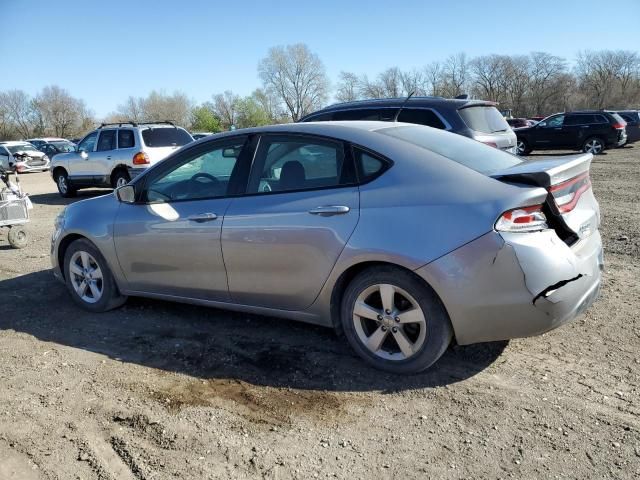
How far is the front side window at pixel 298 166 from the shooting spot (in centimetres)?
366

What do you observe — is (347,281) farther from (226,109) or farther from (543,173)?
(226,109)

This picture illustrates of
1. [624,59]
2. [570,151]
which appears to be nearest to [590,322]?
[570,151]

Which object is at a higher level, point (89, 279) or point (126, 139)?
point (126, 139)

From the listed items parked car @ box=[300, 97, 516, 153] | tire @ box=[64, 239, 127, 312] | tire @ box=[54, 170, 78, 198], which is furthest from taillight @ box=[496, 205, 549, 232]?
tire @ box=[54, 170, 78, 198]

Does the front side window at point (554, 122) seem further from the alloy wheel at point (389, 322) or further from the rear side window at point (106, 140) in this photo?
the alloy wheel at point (389, 322)

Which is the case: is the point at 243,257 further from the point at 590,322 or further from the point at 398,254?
the point at 590,322

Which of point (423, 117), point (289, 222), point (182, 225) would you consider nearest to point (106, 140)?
point (423, 117)

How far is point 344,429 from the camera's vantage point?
115 inches

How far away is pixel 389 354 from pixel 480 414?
695 mm

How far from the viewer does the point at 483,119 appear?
8.67 metres

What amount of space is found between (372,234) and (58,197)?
14969 mm

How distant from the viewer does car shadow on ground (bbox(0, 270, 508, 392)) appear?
3.50 m

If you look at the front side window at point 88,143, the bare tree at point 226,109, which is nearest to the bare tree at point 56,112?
the bare tree at point 226,109

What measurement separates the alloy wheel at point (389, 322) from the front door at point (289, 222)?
327 millimetres
